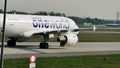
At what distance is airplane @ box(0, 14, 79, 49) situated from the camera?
3525cm

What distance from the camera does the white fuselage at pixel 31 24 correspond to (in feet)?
116

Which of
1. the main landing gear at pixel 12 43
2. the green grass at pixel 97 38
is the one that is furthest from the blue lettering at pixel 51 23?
the green grass at pixel 97 38

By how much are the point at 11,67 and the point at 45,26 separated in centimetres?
2015

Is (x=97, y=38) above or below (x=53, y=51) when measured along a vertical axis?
above

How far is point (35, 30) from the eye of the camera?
122 ft

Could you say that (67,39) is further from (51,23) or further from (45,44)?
(51,23)

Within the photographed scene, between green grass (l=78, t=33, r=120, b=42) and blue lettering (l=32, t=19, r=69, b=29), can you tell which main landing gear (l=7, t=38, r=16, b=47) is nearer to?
blue lettering (l=32, t=19, r=69, b=29)

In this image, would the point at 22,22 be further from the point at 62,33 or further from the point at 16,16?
the point at 62,33

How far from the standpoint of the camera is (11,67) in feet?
59.5

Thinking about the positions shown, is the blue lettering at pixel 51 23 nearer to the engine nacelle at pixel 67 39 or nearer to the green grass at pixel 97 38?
the engine nacelle at pixel 67 39

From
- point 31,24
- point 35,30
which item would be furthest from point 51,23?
A: point 31,24

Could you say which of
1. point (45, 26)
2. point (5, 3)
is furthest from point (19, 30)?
point (5, 3)

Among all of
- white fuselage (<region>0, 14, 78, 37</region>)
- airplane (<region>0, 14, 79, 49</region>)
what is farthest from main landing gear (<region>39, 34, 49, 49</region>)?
white fuselage (<region>0, 14, 78, 37</region>)

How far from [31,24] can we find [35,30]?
69 cm
